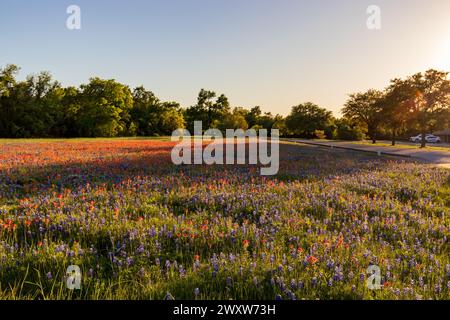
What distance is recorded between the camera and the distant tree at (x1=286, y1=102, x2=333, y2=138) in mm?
108188

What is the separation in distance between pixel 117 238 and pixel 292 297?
2.64 metres

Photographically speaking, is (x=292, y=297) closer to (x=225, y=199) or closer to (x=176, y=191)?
(x=225, y=199)

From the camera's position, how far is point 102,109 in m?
81.9

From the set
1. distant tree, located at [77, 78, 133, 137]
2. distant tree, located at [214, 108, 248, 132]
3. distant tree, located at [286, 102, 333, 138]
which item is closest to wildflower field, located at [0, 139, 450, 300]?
distant tree, located at [77, 78, 133, 137]

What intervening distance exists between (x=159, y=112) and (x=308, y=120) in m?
49.7

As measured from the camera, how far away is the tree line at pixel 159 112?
46156mm

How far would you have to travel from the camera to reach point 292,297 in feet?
9.75

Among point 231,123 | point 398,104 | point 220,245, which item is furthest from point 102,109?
point 220,245

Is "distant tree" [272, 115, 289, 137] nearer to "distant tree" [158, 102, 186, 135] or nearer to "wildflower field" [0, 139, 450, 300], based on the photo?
"distant tree" [158, 102, 186, 135]

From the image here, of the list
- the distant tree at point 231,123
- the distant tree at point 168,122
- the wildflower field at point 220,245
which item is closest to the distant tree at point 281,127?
the distant tree at point 231,123

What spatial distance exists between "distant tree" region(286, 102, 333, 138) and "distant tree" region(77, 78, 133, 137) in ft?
→ 181

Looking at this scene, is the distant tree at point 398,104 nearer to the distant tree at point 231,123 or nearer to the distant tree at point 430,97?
the distant tree at point 430,97

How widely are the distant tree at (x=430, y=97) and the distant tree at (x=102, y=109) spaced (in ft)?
215
